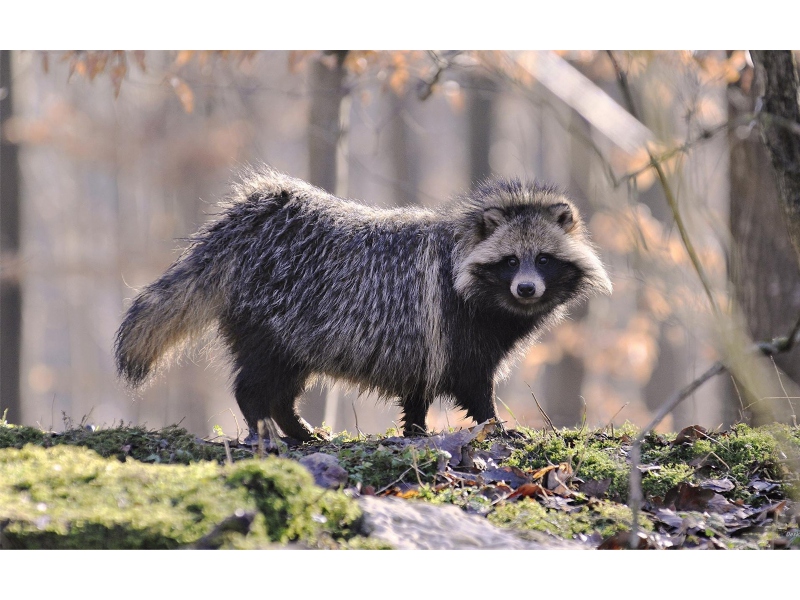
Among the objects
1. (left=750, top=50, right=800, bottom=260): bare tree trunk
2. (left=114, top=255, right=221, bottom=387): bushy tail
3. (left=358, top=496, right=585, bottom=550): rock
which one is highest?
(left=750, top=50, right=800, bottom=260): bare tree trunk

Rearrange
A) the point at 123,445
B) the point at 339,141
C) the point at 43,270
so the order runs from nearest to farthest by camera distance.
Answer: the point at 123,445 < the point at 339,141 < the point at 43,270

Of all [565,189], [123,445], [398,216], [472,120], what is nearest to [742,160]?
[565,189]

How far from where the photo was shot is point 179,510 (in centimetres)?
376

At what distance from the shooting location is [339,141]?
9844mm

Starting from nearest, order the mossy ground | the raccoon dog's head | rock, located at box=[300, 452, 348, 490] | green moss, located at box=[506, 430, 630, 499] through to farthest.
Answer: the mossy ground → rock, located at box=[300, 452, 348, 490] → green moss, located at box=[506, 430, 630, 499] → the raccoon dog's head

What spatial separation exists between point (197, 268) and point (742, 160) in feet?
17.8

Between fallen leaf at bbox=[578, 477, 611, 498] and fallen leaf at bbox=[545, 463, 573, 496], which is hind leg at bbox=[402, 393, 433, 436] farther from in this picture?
fallen leaf at bbox=[578, 477, 611, 498]

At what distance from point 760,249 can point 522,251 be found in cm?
277

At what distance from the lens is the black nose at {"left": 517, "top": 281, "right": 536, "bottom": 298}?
256 inches

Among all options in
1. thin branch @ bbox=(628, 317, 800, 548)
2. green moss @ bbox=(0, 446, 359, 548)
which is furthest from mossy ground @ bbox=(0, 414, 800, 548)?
thin branch @ bbox=(628, 317, 800, 548)

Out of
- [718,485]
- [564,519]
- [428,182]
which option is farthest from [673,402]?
[428,182]

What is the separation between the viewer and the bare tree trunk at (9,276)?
442 inches

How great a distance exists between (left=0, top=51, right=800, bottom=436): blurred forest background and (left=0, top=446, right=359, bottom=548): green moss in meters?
1.83

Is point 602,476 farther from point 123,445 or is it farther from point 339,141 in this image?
point 339,141
